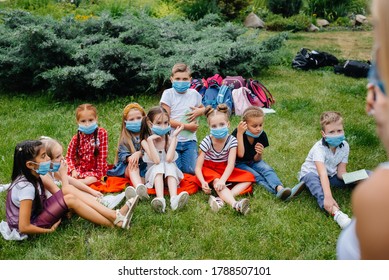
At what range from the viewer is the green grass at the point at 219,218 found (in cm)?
324

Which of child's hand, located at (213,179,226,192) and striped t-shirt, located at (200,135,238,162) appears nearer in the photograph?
child's hand, located at (213,179,226,192)

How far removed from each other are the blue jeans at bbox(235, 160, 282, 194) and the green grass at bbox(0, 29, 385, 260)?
11cm

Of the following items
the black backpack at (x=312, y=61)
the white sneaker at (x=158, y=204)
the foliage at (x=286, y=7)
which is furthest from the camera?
the foliage at (x=286, y=7)

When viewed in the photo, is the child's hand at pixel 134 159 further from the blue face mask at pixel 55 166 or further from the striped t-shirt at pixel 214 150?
the blue face mask at pixel 55 166

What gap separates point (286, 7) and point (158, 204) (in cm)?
1318

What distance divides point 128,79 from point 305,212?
4.02 m

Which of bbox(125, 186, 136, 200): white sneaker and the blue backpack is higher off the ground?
bbox(125, 186, 136, 200): white sneaker

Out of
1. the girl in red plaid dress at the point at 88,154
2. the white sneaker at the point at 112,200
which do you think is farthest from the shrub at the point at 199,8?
the white sneaker at the point at 112,200

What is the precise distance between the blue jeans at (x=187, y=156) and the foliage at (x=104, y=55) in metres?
2.00

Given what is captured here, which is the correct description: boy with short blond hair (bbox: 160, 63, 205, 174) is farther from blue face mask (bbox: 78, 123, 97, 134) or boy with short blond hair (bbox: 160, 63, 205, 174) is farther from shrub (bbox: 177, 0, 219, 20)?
shrub (bbox: 177, 0, 219, 20)

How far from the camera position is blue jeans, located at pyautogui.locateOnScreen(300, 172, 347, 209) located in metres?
3.83

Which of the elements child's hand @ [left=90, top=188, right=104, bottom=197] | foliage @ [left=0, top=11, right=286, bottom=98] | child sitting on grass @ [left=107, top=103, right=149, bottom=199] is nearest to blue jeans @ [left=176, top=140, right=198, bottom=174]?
child sitting on grass @ [left=107, top=103, right=149, bottom=199]

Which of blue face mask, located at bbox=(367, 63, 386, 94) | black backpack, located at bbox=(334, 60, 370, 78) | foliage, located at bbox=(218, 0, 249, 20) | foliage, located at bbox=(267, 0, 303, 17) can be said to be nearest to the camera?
blue face mask, located at bbox=(367, 63, 386, 94)

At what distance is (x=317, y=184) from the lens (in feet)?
12.8
